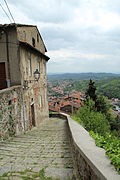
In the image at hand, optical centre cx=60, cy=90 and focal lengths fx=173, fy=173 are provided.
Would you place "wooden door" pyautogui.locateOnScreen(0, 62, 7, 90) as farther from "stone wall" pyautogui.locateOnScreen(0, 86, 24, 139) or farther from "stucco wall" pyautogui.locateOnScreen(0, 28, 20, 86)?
"stone wall" pyautogui.locateOnScreen(0, 86, 24, 139)

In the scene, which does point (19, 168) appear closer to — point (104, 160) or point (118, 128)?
point (104, 160)

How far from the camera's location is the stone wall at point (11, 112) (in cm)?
714

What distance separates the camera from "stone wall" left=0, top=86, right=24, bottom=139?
7141mm

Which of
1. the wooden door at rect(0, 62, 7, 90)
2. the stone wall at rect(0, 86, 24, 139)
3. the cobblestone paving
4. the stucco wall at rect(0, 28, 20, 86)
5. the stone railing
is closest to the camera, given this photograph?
the stone railing

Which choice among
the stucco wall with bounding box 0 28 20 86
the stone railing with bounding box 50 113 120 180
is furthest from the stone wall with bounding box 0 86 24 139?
the stone railing with bounding box 50 113 120 180

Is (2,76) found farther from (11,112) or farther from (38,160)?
(38,160)

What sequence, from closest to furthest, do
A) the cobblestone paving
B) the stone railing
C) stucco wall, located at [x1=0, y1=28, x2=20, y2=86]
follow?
the stone railing, the cobblestone paving, stucco wall, located at [x1=0, y1=28, x2=20, y2=86]

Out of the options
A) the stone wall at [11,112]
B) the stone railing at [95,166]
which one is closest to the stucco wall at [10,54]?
the stone wall at [11,112]

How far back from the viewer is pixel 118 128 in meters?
34.9

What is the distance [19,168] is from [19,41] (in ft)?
24.7

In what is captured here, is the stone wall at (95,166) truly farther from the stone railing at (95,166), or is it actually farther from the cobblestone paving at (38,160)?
the cobblestone paving at (38,160)

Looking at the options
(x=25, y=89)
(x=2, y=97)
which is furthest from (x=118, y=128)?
(x=2, y=97)

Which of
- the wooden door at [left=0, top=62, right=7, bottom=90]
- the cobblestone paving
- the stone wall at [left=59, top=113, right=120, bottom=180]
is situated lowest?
the cobblestone paving

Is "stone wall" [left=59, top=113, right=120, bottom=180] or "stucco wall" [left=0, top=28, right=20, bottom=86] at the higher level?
"stucco wall" [left=0, top=28, right=20, bottom=86]
